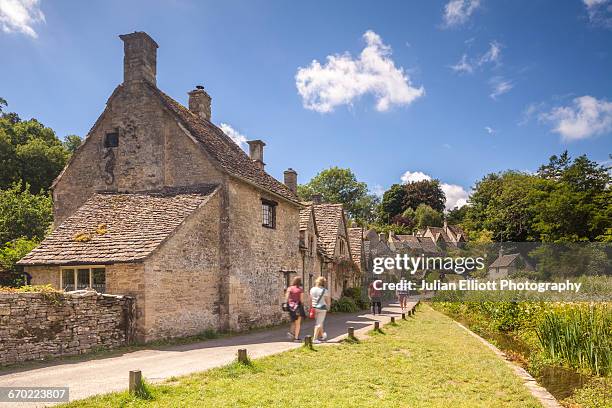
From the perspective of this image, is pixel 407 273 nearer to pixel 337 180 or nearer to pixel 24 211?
pixel 337 180

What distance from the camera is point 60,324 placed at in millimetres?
11133

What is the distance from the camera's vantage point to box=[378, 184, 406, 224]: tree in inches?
4129

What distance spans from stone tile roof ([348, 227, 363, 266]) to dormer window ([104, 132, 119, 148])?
Answer: 2159cm

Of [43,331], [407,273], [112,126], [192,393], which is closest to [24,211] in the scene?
[112,126]

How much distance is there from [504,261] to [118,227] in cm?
5092

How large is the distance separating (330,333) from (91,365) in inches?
334

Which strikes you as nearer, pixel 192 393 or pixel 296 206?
pixel 192 393

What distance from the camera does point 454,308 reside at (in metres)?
28.3

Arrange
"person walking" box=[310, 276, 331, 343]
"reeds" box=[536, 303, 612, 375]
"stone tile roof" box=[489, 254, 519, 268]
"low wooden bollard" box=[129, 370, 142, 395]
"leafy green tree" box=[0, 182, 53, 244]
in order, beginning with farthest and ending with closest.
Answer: "stone tile roof" box=[489, 254, 519, 268]
"leafy green tree" box=[0, 182, 53, 244]
"person walking" box=[310, 276, 331, 343]
"reeds" box=[536, 303, 612, 375]
"low wooden bollard" box=[129, 370, 142, 395]

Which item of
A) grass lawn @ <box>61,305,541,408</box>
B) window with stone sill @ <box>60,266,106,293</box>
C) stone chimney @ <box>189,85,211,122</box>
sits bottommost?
grass lawn @ <box>61,305,541,408</box>

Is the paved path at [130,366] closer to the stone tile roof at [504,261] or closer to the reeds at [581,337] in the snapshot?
the reeds at [581,337]

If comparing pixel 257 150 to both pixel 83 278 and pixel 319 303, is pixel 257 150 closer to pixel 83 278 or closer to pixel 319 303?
pixel 83 278

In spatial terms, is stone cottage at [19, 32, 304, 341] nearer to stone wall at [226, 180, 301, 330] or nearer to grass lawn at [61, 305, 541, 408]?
stone wall at [226, 180, 301, 330]

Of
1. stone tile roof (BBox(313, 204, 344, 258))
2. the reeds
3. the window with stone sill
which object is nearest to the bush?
stone tile roof (BBox(313, 204, 344, 258))
